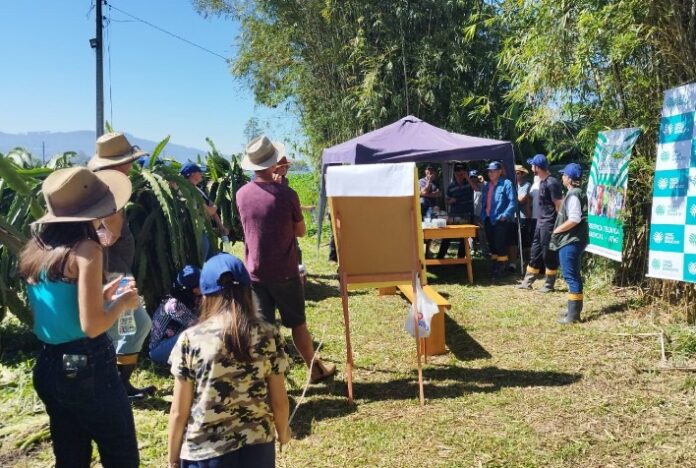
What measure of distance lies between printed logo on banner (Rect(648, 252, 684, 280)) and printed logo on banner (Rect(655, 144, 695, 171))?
2.49ft

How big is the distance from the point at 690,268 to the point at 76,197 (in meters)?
4.64

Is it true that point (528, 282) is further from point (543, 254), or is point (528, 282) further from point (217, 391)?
point (217, 391)

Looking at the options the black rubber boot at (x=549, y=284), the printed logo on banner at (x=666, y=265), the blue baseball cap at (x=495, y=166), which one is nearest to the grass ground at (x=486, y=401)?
the printed logo on banner at (x=666, y=265)

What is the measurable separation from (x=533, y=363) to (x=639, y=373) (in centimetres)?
77

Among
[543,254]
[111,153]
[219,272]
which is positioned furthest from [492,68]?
[219,272]

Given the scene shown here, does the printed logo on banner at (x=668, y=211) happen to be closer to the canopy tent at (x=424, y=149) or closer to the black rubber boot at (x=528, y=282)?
the black rubber boot at (x=528, y=282)

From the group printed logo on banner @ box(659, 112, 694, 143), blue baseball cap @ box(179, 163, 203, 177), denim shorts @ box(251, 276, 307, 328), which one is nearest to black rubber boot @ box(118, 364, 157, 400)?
denim shorts @ box(251, 276, 307, 328)

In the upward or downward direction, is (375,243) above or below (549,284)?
above

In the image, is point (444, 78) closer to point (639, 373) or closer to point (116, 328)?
point (639, 373)

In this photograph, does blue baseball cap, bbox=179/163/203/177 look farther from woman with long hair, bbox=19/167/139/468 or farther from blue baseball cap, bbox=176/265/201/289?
woman with long hair, bbox=19/167/139/468

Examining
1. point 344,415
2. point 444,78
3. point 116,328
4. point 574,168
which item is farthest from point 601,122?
point 444,78

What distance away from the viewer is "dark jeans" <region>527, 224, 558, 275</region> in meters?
6.98

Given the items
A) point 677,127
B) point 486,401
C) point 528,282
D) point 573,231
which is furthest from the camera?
point 528,282

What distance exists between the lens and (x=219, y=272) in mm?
2062
